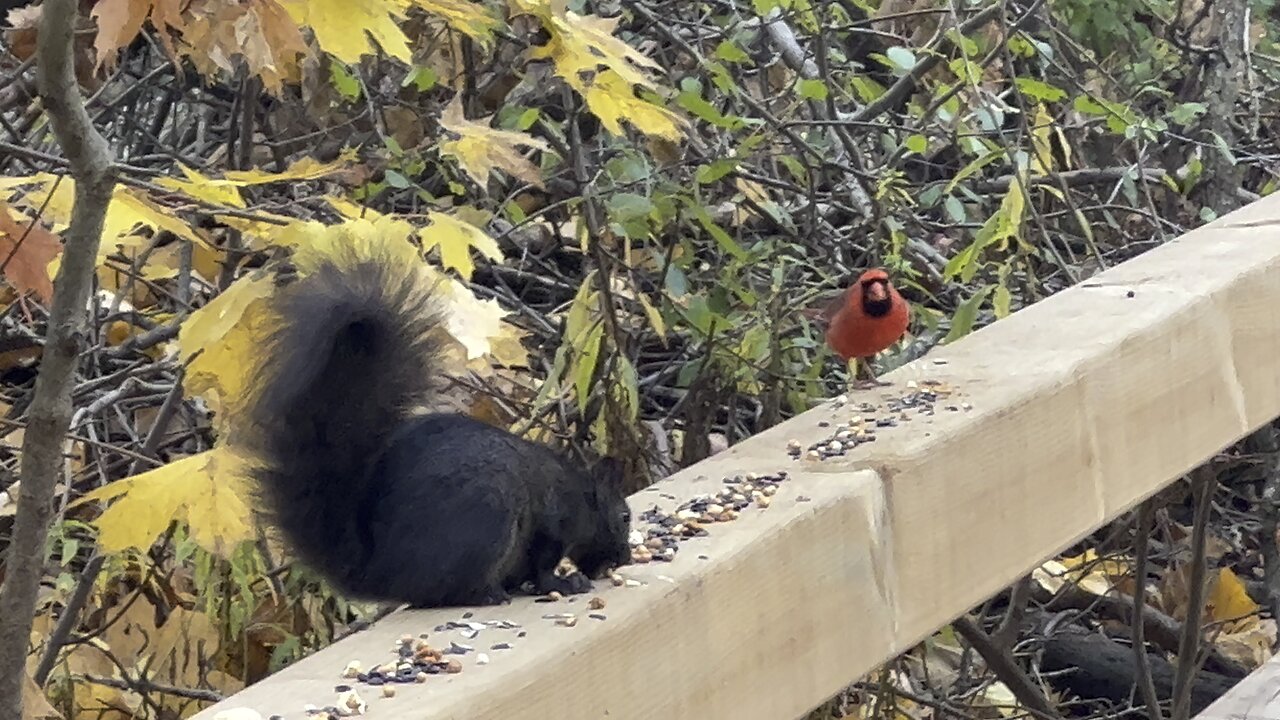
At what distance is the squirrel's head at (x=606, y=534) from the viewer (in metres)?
1.12

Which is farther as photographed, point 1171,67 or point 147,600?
point 1171,67

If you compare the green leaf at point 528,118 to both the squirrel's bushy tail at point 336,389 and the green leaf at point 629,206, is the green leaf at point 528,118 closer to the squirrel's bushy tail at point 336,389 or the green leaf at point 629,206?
the green leaf at point 629,206

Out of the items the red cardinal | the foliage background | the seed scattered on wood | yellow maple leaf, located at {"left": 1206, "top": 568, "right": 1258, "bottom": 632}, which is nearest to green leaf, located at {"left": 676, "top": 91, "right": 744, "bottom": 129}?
the foliage background

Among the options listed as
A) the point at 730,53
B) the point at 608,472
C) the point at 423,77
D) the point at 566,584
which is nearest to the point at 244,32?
the point at 608,472

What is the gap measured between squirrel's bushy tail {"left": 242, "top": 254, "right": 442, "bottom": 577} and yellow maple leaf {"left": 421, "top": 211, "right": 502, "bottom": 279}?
0.29 m

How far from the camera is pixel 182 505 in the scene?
1.52 m

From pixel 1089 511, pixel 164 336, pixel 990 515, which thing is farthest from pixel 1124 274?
pixel 164 336

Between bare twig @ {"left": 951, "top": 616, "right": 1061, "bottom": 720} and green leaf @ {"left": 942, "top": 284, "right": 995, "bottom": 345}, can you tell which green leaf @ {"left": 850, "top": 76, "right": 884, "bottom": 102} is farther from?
bare twig @ {"left": 951, "top": 616, "right": 1061, "bottom": 720}

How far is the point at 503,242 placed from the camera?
2795 millimetres

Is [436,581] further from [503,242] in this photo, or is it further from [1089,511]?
[503,242]

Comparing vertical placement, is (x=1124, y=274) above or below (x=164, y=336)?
below

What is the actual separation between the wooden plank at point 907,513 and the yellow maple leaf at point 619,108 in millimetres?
394

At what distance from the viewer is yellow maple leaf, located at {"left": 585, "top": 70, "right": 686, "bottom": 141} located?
1681mm

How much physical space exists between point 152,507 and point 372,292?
0.44 meters
